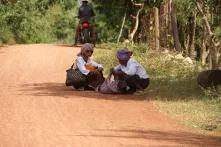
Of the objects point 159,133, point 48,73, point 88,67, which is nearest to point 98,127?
point 159,133

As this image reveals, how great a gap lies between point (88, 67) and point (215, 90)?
275 cm

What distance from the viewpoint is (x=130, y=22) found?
30.1 metres

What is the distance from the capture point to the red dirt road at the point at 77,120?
8430 mm

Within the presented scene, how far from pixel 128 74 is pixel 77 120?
322cm

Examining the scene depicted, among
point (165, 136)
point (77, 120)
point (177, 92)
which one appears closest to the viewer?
point (165, 136)

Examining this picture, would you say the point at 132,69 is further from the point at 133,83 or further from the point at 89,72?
the point at 89,72

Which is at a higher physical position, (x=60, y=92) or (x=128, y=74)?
(x=128, y=74)

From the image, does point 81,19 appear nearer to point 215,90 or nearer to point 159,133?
point 215,90

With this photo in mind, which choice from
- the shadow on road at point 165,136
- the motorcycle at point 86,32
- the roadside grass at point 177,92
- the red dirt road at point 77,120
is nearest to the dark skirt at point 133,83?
the roadside grass at point 177,92

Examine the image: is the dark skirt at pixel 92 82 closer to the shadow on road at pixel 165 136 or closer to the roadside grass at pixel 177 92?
the roadside grass at pixel 177 92

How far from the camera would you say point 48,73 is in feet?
55.0

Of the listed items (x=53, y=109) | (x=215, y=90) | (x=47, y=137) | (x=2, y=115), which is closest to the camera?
(x=47, y=137)

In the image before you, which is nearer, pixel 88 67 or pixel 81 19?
pixel 88 67

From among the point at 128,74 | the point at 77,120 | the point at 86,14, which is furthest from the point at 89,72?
the point at 86,14
